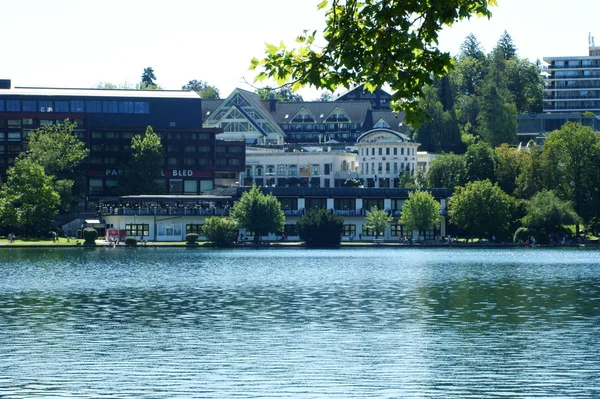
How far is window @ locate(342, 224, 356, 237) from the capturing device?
17488cm

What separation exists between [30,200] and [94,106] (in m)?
35.6

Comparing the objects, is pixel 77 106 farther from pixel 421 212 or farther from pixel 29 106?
pixel 421 212

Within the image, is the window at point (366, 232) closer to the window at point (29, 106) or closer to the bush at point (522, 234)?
the bush at point (522, 234)

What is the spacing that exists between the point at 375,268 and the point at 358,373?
208 feet

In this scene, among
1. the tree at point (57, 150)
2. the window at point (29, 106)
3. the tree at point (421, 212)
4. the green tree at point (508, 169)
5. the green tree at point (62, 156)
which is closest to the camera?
the tree at point (421, 212)

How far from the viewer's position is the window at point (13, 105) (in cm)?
18250

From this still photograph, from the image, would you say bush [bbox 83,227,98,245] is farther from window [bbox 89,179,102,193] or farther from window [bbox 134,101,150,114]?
window [bbox 134,101,150,114]

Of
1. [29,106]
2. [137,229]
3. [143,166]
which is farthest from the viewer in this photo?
[29,106]

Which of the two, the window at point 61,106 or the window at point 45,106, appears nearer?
the window at point 45,106

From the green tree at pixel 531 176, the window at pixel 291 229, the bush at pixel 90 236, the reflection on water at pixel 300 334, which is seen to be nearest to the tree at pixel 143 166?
the window at pixel 291 229

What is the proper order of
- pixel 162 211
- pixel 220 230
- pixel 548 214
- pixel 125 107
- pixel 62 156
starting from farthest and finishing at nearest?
1. pixel 125 107
2. pixel 62 156
3. pixel 162 211
4. pixel 220 230
5. pixel 548 214

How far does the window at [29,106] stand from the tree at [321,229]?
52306mm

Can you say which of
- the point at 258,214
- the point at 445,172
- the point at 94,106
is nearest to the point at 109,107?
the point at 94,106

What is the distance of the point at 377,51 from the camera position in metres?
21.3
